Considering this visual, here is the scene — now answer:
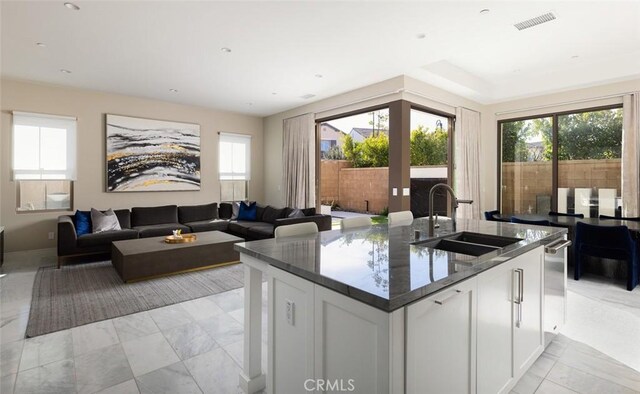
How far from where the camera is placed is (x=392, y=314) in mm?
1082

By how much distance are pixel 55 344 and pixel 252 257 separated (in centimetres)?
191

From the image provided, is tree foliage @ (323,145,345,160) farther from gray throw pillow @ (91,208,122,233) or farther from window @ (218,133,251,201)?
gray throw pillow @ (91,208,122,233)

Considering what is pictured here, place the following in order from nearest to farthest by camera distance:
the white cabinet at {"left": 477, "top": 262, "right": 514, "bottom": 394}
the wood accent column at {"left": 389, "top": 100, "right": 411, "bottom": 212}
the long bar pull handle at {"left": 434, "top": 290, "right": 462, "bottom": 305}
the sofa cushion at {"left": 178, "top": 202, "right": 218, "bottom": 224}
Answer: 1. the long bar pull handle at {"left": 434, "top": 290, "right": 462, "bottom": 305}
2. the white cabinet at {"left": 477, "top": 262, "right": 514, "bottom": 394}
3. the wood accent column at {"left": 389, "top": 100, "right": 411, "bottom": 212}
4. the sofa cushion at {"left": 178, "top": 202, "right": 218, "bottom": 224}

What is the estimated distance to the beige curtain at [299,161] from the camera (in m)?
6.43

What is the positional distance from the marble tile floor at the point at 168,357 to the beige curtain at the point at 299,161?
3.56 m

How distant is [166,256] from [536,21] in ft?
16.2

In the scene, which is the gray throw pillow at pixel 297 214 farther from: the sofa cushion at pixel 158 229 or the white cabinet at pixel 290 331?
the white cabinet at pixel 290 331

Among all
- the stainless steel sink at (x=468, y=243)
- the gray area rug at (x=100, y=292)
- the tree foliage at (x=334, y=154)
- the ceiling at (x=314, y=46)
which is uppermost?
the ceiling at (x=314, y=46)

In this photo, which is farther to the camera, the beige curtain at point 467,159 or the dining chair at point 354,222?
the beige curtain at point 467,159

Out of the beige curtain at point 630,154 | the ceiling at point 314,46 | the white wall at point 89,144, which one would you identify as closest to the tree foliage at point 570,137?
the beige curtain at point 630,154

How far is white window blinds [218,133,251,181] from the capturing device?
23.6 ft

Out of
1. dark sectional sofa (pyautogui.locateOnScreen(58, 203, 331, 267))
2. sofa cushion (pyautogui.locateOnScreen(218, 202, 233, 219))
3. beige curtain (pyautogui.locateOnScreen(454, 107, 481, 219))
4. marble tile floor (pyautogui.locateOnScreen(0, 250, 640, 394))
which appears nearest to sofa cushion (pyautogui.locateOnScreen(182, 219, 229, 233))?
dark sectional sofa (pyautogui.locateOnScreen(58, 203, 331, 267))

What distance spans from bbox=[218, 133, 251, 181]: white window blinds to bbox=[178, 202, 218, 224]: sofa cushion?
838 millimetres

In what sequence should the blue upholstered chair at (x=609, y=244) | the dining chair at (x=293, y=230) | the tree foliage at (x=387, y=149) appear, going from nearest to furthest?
the dining chair at (x=293, y=230)
the blue upholstered chair at (x=609, y=244)
the tree foliage at (x=387, y=149)
